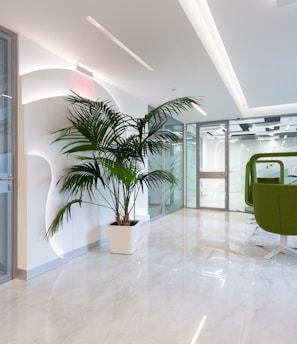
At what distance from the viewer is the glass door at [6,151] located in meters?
2.35

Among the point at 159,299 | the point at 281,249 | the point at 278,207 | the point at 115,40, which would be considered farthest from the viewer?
the point at 281,249

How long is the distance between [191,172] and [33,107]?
5104 mm

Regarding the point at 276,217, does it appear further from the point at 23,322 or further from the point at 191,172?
the point at 191,172

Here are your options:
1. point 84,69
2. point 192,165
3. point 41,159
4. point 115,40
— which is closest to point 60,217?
point 41,159

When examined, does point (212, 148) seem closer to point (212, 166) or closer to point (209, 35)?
point (212, 166)

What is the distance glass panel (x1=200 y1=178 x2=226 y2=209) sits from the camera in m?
6.56

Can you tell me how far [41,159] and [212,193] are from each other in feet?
16.8

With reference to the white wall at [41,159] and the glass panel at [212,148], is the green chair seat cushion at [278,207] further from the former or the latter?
the glass panel at [212,148]

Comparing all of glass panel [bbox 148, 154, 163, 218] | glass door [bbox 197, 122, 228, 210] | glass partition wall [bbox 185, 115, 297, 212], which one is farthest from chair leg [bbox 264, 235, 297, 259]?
glass door [bbox 197, 122, 228, 210]

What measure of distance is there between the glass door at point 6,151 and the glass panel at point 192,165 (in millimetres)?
5167

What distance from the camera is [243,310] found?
1.84 m

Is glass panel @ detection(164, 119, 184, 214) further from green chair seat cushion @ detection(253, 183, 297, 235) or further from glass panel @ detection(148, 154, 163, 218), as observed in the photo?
green chair seat cushion @ detection(253, 183, 297, 235)

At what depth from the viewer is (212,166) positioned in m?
6.66

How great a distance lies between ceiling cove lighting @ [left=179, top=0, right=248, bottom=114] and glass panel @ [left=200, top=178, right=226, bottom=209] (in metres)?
3.04
